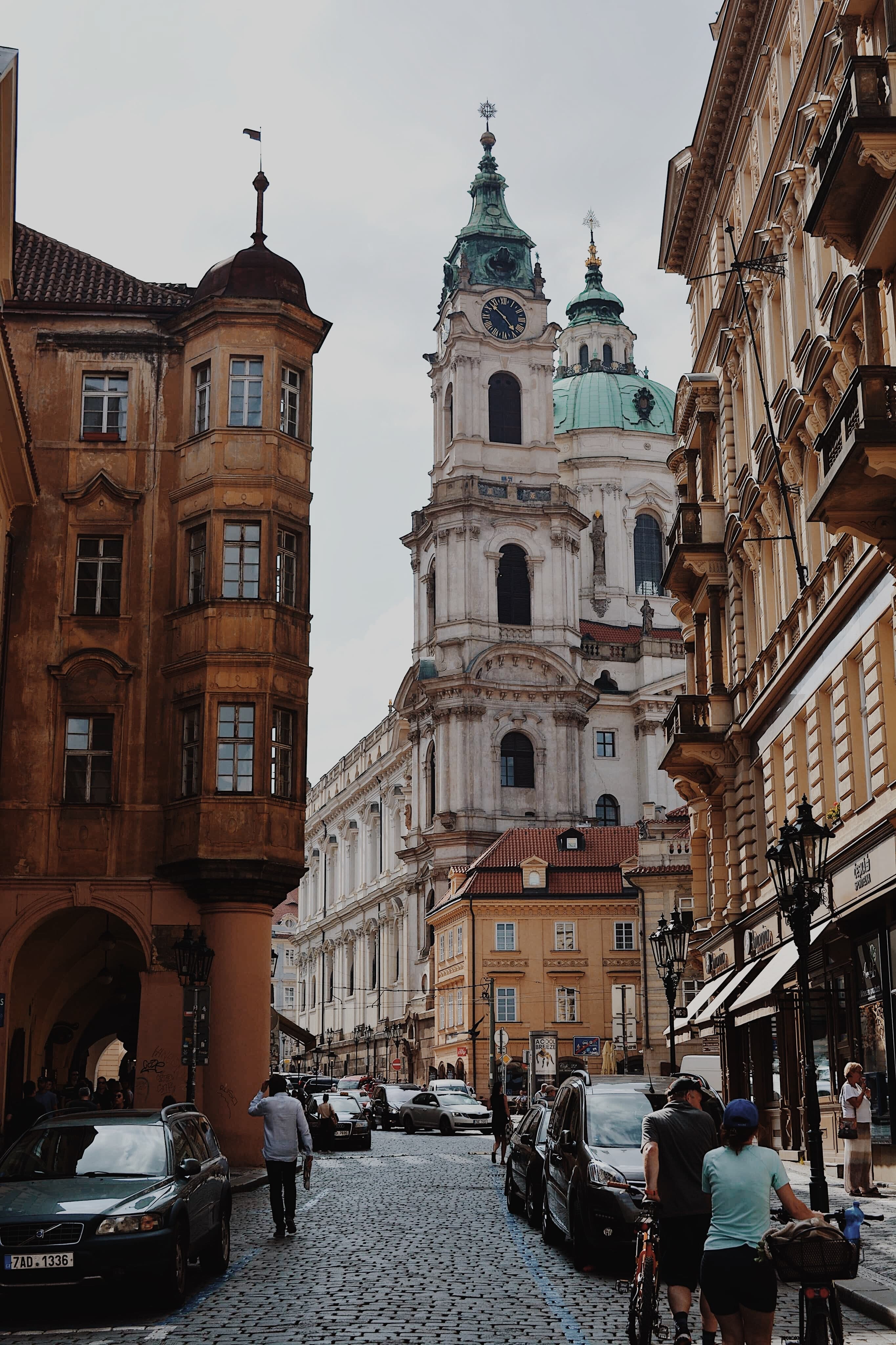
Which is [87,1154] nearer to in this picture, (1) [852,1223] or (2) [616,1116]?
(2) [616,1116]

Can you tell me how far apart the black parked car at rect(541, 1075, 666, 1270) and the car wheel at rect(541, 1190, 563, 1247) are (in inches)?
0.6

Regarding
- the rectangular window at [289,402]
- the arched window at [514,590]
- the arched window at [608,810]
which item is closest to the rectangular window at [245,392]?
the rectangular window at [289,402]

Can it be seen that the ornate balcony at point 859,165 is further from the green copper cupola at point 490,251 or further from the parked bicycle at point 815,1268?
A: the green copper cupola at point 490,251

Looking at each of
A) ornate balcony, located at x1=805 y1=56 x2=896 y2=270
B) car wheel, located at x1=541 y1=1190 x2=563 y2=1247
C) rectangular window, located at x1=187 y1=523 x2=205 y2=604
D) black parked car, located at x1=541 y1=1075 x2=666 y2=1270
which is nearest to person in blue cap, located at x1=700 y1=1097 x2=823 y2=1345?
black parked car, located at x1=541 y1=1075 x2=666 y2=1270

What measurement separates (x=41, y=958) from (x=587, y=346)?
295 ft

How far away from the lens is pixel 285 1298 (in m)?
13.0

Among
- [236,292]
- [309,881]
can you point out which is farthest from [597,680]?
[236,292]

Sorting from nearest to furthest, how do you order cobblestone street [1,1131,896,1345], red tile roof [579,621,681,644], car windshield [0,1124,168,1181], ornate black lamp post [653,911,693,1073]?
cobblestone street [1,1131,896,1345]
car windshield [0,1124,168,1181]
ornate black lamp post [653,911,693,1073]
red tile roof [579,621,681,644]

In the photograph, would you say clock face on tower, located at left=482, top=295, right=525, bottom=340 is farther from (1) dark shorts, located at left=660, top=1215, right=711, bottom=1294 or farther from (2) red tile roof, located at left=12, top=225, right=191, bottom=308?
(1) dark shorts, located at left=660, top=1215, right=711, bottom=1294

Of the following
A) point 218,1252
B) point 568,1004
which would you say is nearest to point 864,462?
point 218,1252

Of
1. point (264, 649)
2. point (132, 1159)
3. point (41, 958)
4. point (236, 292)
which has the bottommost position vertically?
point (132, 1159)

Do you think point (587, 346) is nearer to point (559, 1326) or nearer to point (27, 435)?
point (27, 435)

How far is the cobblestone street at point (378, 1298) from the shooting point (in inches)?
441

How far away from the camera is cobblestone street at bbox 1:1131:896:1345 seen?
11.2 meters
